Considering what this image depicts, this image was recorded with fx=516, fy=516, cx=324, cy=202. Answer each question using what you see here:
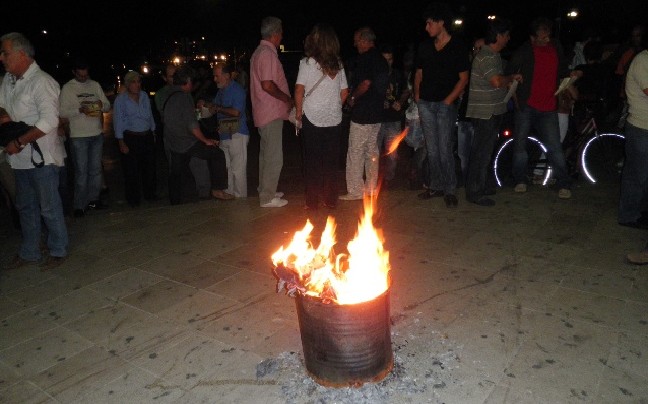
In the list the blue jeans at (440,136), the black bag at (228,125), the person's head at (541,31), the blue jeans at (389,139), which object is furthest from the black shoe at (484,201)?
the black bag at (228,125)

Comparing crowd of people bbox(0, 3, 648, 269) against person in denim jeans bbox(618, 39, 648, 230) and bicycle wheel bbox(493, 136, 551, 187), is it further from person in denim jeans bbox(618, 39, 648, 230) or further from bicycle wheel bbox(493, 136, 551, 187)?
bicycle wheel bbox(493, 136, 551, 187)

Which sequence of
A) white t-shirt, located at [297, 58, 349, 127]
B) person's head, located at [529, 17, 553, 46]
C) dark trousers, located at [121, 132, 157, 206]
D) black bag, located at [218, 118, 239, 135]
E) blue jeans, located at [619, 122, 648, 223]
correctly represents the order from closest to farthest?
1. blue jeans, located at [619, 122, 648, 223]
2. white t-shirt, located at [297, 58, 349, 127]
3. person's head, located at [529, 17, 553, 46]
4. black bag, located at [218, 118, 239, 135]
5. dark trousers, located at [121, 132, 157, 206]

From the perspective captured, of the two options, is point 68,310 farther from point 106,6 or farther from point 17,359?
point 106,6

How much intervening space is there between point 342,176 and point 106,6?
20.3 m

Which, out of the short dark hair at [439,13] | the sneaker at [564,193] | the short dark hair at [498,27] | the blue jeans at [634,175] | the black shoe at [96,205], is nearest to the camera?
the blue jeans at [634,175]

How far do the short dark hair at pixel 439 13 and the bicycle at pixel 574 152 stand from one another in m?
2.34

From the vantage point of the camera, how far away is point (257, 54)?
6688 mm

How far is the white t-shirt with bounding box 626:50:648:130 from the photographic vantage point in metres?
5.35

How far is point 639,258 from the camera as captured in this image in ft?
15.9

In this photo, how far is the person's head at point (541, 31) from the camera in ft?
22.2

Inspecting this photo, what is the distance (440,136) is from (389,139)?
1.15 m

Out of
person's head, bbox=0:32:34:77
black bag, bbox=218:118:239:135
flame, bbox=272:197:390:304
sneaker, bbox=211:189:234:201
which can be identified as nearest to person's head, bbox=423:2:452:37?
black bag, bbox=218:118:239:135

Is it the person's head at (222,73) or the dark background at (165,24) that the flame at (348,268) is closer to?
the person's head at (222,73)

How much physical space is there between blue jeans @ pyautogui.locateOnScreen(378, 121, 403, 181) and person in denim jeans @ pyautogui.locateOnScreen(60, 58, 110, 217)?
163 inches
